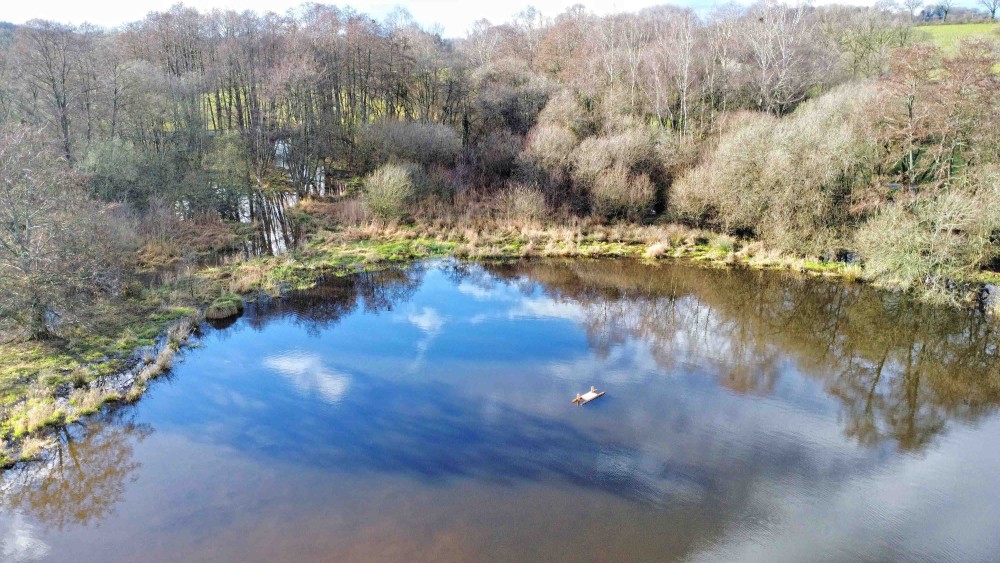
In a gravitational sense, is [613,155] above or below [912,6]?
below

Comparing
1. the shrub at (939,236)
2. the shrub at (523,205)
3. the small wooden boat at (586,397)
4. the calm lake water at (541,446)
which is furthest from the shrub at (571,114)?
the small wooden boat at (586,397)

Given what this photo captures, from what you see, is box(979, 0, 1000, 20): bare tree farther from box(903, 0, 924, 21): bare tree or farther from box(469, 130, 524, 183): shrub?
box(469, 130, 524, 183): shrub

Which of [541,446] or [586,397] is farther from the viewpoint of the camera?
[586,397]

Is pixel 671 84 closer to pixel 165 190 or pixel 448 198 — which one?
pixel 448 198

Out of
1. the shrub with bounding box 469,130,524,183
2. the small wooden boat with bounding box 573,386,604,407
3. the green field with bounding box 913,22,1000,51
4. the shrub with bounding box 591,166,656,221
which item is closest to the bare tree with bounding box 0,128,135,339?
the small wooden boat with bounding box 573,386,604,407

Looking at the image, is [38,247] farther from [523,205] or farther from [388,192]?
[523,205]

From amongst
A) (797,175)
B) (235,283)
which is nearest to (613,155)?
(797,175)
